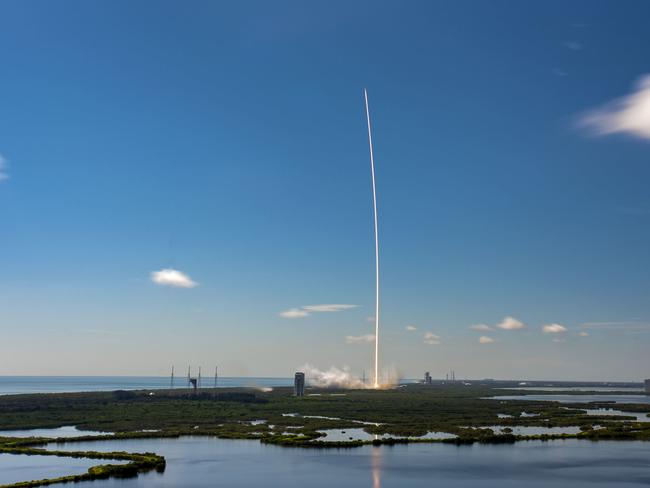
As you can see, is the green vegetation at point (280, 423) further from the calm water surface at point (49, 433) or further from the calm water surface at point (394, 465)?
the calm water surface at point (394, 465)

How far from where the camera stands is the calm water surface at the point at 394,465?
77688mm

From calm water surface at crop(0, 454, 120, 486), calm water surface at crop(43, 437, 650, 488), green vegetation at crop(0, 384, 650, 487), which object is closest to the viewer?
calm water surface at crop(0, 454, 120, 486)

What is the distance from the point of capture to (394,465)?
88375 millimetres

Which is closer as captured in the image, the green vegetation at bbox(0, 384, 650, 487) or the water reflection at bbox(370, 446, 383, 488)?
the water reflection at bbox(370, 446, 383, 488)

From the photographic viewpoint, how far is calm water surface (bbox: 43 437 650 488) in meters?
77.7

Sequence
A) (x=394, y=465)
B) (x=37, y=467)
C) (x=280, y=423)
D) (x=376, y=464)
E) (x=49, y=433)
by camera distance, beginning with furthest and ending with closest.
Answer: (x=280, y=423) < (x=49, y=433) < (x=376, y=464) < (x=394, y=465) < (x=37, y=467)

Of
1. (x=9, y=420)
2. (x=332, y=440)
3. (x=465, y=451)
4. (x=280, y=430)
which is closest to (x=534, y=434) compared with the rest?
(x=465, y=451)

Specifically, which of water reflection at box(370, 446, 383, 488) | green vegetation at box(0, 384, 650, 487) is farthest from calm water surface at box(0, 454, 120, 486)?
water reflection at box(370, 446, 383, 488)

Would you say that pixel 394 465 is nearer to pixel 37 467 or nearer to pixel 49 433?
pixel 37 467

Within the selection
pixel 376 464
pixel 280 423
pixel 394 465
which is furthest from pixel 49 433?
pixel 394 465

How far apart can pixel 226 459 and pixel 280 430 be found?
104ft

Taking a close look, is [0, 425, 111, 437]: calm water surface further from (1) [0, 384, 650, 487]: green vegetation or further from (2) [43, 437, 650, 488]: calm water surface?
(2) [43, 437, 650, 488]: calm water surface

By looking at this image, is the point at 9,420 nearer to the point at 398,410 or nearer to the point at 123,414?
the point at 123,414

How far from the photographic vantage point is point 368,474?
82.6 metres
